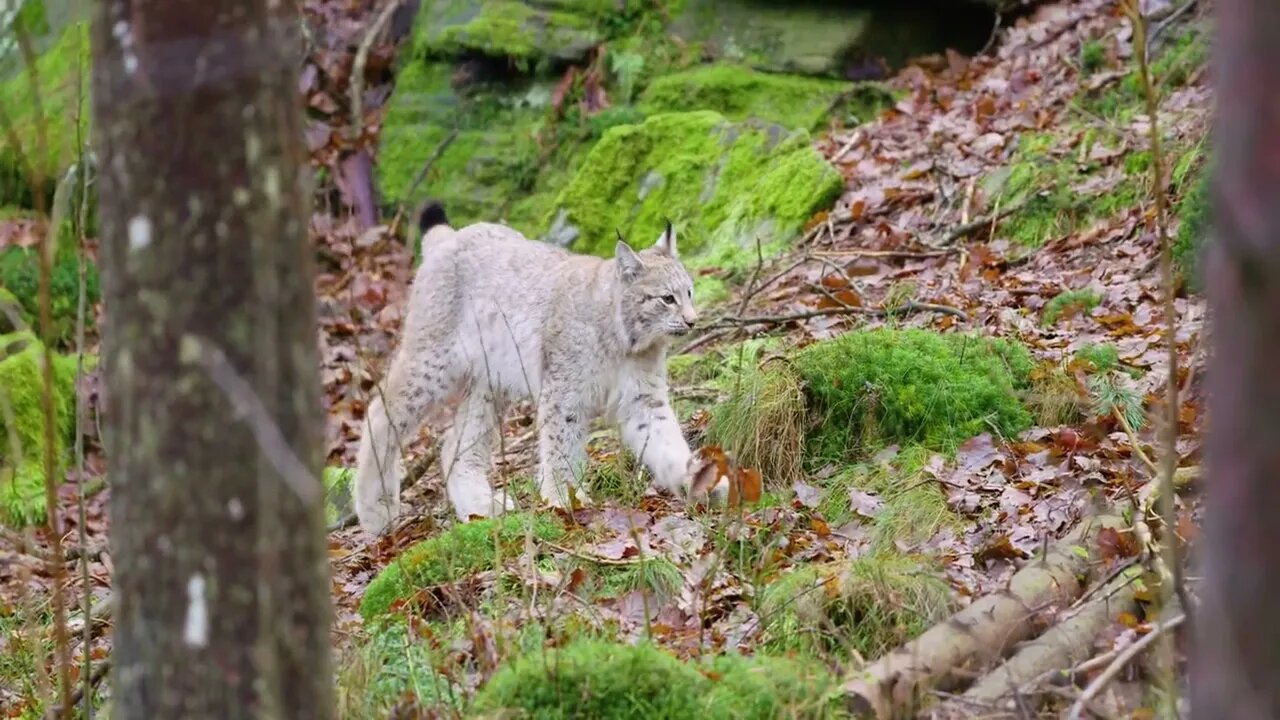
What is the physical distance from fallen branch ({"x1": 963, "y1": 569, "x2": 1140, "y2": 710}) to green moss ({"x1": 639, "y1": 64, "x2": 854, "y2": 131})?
7456 millimetres

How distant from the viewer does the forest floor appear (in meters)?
4.36

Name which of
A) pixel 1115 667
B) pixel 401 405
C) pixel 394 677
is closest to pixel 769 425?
pixel 394 677

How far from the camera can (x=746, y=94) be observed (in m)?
11.8

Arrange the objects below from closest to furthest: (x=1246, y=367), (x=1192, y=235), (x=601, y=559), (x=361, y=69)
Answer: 1. (x=1246, y=367)
2. (x=601, y=559)
3. (x=1192, y=235)
4. (x=361, y=69)

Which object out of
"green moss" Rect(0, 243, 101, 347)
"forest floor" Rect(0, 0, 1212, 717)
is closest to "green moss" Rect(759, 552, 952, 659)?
"forest floor" Rect(0, 0, 1212, 717)

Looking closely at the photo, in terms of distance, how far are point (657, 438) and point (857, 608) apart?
236 cm

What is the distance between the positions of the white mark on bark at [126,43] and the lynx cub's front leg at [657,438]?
3.57m

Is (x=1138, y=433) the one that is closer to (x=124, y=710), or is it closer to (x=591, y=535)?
(x=591, y=535)

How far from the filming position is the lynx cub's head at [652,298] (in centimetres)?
697

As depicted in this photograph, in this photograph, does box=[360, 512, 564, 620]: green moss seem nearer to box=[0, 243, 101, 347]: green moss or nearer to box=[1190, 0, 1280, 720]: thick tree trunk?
box=[1190, 0, 1280, 720]: thick tree trunk

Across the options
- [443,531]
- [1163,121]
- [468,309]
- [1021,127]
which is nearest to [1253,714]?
[443,531]

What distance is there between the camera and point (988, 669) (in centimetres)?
388

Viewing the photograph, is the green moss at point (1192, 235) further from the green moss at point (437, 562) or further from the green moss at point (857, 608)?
the green moss at point (437, 562)

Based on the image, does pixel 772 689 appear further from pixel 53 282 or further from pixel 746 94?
pixel 53 282
